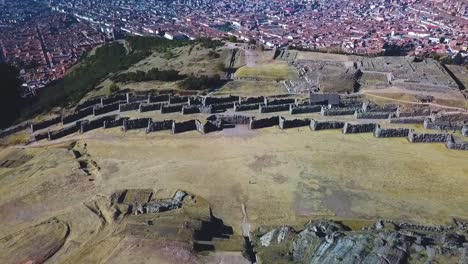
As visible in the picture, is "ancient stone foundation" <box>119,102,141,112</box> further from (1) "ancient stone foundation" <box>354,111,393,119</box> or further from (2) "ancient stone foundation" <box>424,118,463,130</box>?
(2) "ancient stone foundation" <box>424,118,463,130</box>

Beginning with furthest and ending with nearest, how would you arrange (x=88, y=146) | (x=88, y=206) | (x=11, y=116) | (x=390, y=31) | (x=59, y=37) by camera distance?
(x=59, y=37)
(x=390, y=31)
(x=11, y=116)
(x=88, y=146)
(x=88, y=206)

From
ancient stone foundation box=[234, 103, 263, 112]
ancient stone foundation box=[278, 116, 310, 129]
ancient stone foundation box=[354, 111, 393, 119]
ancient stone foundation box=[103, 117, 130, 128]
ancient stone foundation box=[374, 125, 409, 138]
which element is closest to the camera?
ancient stone foundation box=[374, 125, 409, 138]

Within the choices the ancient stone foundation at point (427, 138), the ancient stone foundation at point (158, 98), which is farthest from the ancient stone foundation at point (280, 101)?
the ancient stone foundation at point (427, 138)

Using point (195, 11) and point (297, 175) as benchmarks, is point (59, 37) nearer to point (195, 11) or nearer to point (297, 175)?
point (195, 11)

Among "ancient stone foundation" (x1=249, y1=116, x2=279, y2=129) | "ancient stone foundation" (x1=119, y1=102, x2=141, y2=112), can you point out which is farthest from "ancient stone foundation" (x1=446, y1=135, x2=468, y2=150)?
"ancient stone foundation" (x1=119, y1=102, x2=141, y2=112)

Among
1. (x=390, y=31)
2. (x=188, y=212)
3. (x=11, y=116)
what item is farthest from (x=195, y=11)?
(x=188, y=212)

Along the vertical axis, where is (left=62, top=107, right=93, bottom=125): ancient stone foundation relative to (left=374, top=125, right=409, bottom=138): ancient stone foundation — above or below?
below

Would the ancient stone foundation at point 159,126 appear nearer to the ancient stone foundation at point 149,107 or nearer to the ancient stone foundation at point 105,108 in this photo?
the ancient stone foundation at point 149,107
